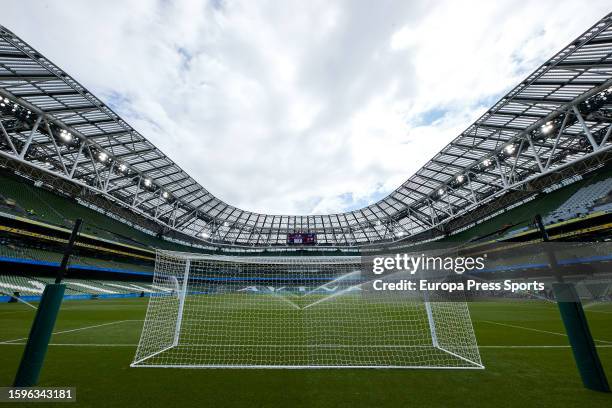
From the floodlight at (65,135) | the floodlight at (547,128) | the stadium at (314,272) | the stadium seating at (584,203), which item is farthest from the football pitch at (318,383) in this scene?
Result: the stadium seating at (584,203)

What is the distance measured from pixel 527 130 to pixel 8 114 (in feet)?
114

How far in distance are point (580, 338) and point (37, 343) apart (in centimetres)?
726

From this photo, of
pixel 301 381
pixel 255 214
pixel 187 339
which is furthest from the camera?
pixel 255 214

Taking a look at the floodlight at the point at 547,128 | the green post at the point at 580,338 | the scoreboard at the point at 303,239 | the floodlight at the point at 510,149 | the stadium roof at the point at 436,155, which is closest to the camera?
the green post at the point at 580,338

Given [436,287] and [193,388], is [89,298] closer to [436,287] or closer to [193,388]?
[193,388]

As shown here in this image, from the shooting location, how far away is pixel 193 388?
11.6ft

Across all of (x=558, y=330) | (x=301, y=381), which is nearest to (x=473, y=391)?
(x=301, y=381)

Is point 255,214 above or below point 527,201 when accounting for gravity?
above

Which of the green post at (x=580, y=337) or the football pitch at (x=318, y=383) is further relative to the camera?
the green post at (x=580, y=337)

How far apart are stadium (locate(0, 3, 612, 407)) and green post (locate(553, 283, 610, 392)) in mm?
20

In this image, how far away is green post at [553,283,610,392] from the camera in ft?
10.9

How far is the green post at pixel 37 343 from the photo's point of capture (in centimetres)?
319

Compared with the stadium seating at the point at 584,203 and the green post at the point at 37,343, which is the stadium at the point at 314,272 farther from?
the stadium seating at the point at 584,203

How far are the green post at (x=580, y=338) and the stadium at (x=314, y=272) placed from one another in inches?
0.8
